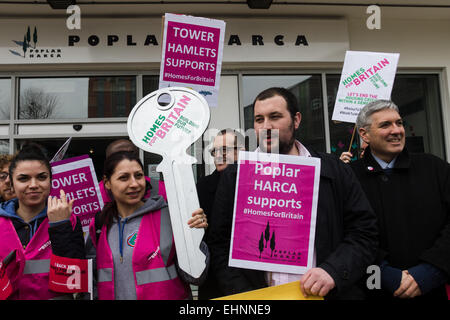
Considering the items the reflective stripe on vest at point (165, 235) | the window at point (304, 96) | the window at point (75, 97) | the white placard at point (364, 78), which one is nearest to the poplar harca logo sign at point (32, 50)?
the window at point (75, 97)

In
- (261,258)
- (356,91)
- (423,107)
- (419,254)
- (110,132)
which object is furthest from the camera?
(423,107)

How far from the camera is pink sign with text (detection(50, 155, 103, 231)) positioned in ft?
8.11

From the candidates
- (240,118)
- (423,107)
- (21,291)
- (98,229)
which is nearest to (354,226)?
(98,229)

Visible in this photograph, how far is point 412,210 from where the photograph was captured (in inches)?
78.0

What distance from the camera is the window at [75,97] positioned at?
17.6ft

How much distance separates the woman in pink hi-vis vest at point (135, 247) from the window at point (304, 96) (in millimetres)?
3617

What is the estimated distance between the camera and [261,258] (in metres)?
1.71

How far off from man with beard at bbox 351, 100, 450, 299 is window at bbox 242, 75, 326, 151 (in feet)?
11.1

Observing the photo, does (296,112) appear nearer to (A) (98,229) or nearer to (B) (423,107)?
(A) (98,229)

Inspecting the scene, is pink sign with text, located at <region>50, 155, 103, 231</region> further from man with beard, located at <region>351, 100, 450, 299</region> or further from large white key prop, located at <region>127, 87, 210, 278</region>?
man with beard, located at <region>351, 100, 450, 299</region>
